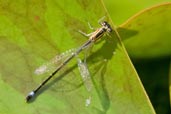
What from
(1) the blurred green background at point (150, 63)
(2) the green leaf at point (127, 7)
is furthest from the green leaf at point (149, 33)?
(2) the green leaf at point (127, 7)

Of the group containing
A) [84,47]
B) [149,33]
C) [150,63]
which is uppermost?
[84,47]

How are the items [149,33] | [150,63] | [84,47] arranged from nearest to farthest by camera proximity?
[84,47] < [149,33] < [150,63]

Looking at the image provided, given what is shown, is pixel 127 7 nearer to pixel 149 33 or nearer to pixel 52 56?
pixel 149 33

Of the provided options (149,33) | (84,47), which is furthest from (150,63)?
(84,47)

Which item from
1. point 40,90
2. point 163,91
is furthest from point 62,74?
point 163,91

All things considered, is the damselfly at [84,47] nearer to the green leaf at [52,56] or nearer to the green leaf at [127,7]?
the green leaf at [52,56]

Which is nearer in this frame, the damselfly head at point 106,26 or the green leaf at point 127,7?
the damselfly head at point 106,26
